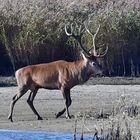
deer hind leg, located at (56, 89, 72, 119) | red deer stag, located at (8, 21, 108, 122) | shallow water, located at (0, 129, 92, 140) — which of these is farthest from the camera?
red deer stag, located at (8, 21, 108, 122)

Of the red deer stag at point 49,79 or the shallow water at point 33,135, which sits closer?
the shallow water at point 33,135

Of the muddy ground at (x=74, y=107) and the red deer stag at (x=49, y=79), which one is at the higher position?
the red deer stag at (x=49, y=79)

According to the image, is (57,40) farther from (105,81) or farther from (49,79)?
(49,79)

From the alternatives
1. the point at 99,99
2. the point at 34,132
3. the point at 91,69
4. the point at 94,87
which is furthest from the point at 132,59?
the point at 34,132

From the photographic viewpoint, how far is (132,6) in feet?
104

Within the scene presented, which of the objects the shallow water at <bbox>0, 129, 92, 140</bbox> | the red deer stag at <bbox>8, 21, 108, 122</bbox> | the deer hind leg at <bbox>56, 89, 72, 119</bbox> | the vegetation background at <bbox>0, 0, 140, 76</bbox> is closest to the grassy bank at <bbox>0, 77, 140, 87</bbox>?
the vegetation background at <bbox>0, 0, 140, 76</bbox>

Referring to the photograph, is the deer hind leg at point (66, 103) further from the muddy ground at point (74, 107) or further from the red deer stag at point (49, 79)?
the muddy ground at point (74, 107)

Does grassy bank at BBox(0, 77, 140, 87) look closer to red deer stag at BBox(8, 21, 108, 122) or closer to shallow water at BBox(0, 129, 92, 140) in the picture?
red deer stag at BBox(8, 21, 108, 122)

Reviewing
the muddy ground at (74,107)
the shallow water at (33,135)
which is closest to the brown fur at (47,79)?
the muddy ground at (74,107)

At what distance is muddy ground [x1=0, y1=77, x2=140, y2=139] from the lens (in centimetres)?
1727

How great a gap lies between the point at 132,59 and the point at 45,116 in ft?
30.1

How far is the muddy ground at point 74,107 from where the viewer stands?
1727 centimetres

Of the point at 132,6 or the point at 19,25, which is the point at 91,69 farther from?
the point at 132,6

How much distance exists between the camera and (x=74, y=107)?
20.9m
